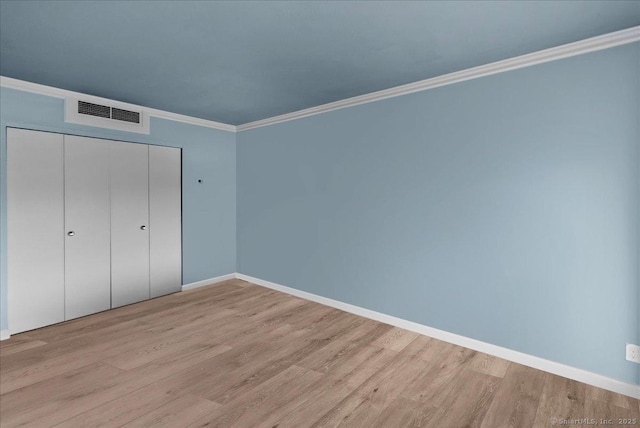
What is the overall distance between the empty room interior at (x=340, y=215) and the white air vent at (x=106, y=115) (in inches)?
0.9

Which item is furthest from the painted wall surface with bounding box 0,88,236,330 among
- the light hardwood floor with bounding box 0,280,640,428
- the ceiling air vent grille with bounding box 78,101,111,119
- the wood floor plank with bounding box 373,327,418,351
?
the wood floor plank with bounding box 373,327,418,351

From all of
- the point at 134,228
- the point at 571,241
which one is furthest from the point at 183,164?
the point at 571,241

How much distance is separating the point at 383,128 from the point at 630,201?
7.20ft

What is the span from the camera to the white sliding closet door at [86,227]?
3889 millimetres

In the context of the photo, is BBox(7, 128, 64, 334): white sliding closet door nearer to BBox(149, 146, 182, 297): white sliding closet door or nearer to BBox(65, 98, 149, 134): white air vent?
BBox(65, 98, 149, 134): white air vent

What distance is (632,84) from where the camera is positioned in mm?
2426

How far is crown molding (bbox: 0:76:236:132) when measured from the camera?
11.3 feet

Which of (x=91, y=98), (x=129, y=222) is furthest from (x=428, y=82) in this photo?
(x=129, y=222)

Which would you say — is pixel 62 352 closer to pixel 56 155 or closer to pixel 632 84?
pixel 56 155

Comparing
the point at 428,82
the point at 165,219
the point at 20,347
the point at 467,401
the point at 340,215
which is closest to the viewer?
the point at 467,401

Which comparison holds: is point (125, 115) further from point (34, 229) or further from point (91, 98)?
point (34, 229)

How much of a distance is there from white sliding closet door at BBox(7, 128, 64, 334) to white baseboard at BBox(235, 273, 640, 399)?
116 inches

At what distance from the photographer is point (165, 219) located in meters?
4.82

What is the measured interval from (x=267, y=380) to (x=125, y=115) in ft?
11.8
